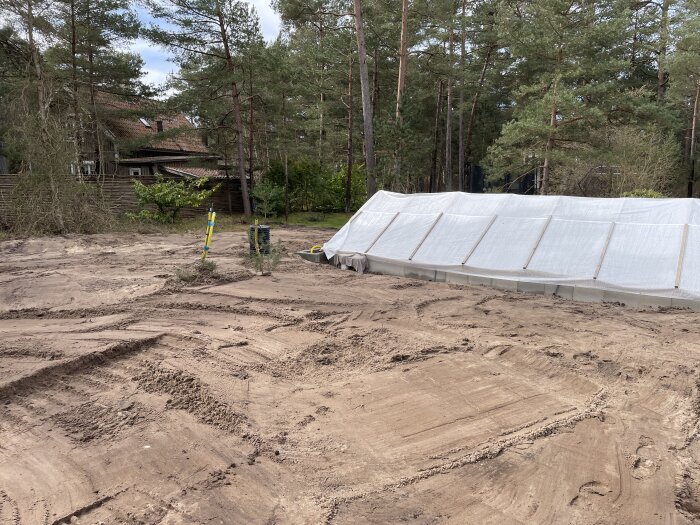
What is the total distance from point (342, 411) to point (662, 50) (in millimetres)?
28292

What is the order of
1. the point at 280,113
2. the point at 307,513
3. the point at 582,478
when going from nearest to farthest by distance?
the point at 307,513
the point at 582,478
the point at 280,113

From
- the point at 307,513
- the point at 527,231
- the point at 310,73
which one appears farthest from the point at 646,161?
the point at 307,513

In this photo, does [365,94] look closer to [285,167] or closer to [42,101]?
[285,167]

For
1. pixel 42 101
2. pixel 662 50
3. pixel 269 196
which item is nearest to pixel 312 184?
pixel 269 196

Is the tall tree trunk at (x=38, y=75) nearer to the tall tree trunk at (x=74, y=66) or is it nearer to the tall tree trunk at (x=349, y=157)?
the tall tree trunk at (x=74, y=66)

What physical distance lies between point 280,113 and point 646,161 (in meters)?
→ 13.8

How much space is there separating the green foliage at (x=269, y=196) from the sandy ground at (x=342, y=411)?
11715 millimetres

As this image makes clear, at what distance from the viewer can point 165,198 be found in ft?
55.1

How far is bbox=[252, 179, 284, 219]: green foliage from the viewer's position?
18.5 metres

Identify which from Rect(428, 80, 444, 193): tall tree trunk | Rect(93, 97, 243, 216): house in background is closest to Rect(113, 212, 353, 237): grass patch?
Rect(93, 97, 243, 216): house in background

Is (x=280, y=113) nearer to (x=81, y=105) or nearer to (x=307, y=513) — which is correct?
(x=81, y=105)

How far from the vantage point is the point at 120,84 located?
19.9 metres

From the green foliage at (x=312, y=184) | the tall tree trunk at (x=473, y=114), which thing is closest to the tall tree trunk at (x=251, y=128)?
the green foliage at (x=312, y=184)

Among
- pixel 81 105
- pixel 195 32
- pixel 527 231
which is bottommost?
pixel 527 231
